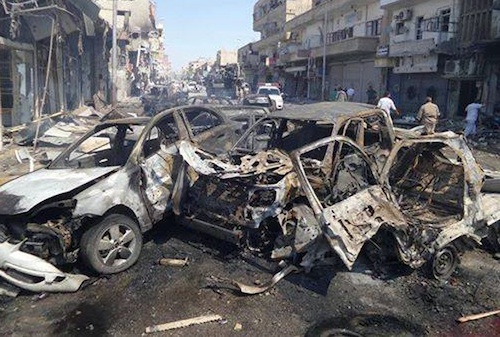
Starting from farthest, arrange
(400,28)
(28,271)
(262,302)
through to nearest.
Answer: 1. (400,28)
2. (262,302)
3. (28,271)

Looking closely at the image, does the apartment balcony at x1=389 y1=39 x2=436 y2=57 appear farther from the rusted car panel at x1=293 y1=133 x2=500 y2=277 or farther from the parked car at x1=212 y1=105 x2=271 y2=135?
the rusted car panel at x1=293 y1=133 x2=500 y2=277

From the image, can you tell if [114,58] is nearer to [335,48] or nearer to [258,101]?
[258,101]

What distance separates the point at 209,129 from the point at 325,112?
1.85m

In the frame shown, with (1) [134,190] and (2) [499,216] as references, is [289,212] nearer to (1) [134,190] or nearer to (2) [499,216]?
(1) [134,190]

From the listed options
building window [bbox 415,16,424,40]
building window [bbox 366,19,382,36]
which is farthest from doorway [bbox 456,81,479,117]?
building window [bbox 366,19,382,36]

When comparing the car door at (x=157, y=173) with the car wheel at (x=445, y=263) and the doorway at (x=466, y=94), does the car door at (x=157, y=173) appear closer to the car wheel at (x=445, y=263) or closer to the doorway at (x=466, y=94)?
the car wheel at (x=445, y=263)

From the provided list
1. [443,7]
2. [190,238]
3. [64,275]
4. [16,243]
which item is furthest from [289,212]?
[443,7]

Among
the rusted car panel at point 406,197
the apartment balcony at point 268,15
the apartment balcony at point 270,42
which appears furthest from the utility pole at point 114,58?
the apartment balcony at point 268,15

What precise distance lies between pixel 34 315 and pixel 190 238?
235 centimetres

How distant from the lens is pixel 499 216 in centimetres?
560

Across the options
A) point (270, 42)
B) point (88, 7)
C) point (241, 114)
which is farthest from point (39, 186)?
point (270, 42)

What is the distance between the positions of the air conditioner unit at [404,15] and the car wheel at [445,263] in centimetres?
2559

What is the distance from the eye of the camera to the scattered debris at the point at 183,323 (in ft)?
13.9

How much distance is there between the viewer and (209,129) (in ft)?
23.8
